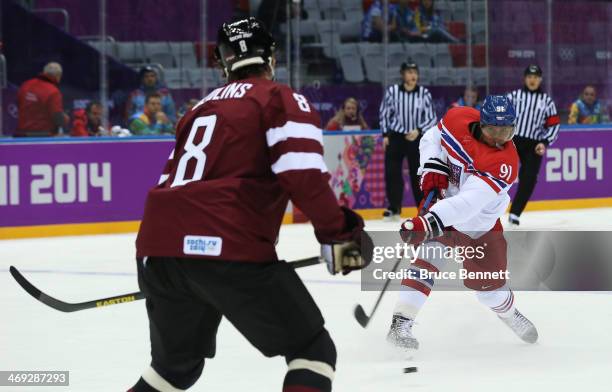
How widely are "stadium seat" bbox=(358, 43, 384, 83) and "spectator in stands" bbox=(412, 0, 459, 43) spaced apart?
0.38 meters

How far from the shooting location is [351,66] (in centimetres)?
1099

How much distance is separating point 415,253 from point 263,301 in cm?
214

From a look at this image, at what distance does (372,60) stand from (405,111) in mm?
748

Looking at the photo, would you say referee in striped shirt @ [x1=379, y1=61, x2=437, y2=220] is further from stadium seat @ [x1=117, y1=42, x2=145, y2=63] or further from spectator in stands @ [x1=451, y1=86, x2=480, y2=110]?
stadium seat @ [x1=117, y1=42, x2=145, y2=63]

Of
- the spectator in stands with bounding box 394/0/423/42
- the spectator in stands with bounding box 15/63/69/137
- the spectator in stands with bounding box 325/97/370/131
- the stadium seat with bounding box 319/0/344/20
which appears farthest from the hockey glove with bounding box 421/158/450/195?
the spectator in stands with bounding box 394/0/423/42

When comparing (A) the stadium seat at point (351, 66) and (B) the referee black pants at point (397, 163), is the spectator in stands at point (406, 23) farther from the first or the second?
(B) the referee black pants at point (397, 163)

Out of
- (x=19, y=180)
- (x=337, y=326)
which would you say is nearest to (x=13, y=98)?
(x=19, y=180)

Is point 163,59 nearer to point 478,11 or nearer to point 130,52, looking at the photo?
point 130,52

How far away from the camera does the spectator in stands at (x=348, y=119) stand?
35.8ft

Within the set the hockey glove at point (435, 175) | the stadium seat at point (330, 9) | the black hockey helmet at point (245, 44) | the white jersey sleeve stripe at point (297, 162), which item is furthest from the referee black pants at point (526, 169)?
the white jersey sleeve stripe at point (297, 162)

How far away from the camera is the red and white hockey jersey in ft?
16.1

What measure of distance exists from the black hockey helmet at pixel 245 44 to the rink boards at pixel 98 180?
629 cm

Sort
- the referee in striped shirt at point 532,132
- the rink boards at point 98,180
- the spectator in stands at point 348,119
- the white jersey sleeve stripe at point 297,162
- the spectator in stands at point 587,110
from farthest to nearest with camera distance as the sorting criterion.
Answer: the spectator in stands at point 587,110 < the spectator in stands at point 348,119 < the referee in striped shirt at point 532,132 < the rink boards at point 98,180 < the white jersey sleeve stripe at point 297,162

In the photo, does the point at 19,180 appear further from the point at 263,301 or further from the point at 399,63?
the point at 263,301
